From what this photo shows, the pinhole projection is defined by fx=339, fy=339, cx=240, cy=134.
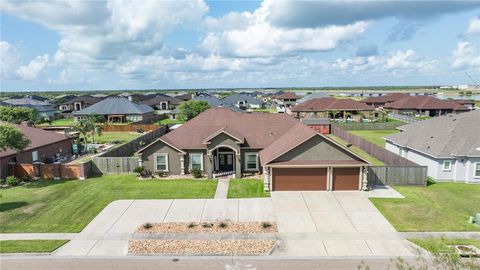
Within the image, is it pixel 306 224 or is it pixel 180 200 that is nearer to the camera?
pixel 306 224

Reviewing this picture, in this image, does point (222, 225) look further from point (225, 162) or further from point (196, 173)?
point (225, 162)

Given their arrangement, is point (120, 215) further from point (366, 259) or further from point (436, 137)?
point (436, 137)

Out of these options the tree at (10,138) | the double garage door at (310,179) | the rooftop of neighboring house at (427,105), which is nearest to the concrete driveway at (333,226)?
the double garage door at (310,179)

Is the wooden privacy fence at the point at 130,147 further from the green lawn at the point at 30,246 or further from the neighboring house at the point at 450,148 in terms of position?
the neighboring house at the point at 450,148

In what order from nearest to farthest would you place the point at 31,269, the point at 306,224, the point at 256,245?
the point at 31,269 → the point at 256,245 → the point at 306,224

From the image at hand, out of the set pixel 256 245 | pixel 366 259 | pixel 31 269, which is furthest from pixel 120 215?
pixel 366 259

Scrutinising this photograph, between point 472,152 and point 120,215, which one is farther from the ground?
point 472,152
